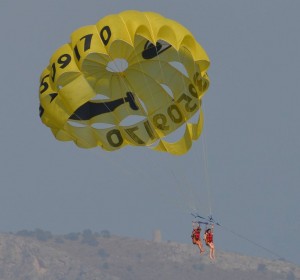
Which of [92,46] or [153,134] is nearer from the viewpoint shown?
[92,46]

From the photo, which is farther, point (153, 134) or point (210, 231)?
point (153, 134)

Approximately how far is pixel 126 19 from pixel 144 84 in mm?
4214

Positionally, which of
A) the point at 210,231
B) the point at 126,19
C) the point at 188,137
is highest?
the point at 126,19

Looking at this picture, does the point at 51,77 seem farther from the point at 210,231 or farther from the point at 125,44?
the point at 210,231

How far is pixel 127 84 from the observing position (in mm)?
66625

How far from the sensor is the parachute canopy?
63812 mm

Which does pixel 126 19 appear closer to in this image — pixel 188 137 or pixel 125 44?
pixel 125 44

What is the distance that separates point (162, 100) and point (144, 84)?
1.29m

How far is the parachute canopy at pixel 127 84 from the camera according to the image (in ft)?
209

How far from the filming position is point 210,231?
63.3 metres

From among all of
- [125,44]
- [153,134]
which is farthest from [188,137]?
[125,44]

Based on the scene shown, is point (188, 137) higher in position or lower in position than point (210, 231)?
higher

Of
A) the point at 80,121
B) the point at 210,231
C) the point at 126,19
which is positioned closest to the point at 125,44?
the point at 126,19

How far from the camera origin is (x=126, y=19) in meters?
64.0
